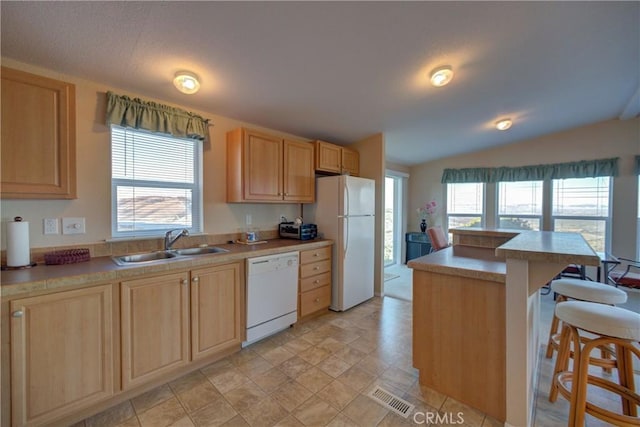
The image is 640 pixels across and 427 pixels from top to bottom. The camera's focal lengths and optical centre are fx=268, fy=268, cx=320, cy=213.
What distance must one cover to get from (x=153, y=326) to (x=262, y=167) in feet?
5.73

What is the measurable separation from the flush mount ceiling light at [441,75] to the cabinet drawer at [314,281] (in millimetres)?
2312

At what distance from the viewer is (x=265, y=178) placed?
2.95 metres

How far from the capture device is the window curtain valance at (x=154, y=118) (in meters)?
2.14

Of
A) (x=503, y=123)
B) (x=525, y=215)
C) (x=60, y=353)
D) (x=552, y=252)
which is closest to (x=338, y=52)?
(x=552, y=252)

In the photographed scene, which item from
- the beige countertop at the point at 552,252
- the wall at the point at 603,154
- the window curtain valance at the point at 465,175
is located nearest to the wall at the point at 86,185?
the beige countertop at the point at 552,252

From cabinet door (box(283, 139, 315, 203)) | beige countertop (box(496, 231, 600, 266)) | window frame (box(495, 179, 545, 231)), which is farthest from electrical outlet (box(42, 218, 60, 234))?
window frame (box(495, 179, 545, 231))

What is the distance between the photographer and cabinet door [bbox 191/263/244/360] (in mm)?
2102

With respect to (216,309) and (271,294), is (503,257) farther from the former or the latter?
(216,309)

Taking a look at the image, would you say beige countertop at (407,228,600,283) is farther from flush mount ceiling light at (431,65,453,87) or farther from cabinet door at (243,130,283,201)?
cabinet door at (243,130,283,201)

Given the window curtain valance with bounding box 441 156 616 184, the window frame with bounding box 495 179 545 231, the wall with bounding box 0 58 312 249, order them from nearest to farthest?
1. the wall with bounding box 0 58 312 249
2. the window curtain valance with bounding box 441 156 616 184
3. the window frame with bounding box 495 179 545 231

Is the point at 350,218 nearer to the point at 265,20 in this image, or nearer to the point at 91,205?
the point at 265,20

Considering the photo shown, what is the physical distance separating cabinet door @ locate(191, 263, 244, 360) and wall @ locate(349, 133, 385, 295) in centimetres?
213

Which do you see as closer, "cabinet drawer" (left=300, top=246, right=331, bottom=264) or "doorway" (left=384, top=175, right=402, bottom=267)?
"cabinet drawer" (left=300, top=246, right=331, bottom=264)

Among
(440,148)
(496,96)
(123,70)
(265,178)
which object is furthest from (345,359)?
(440,148)
